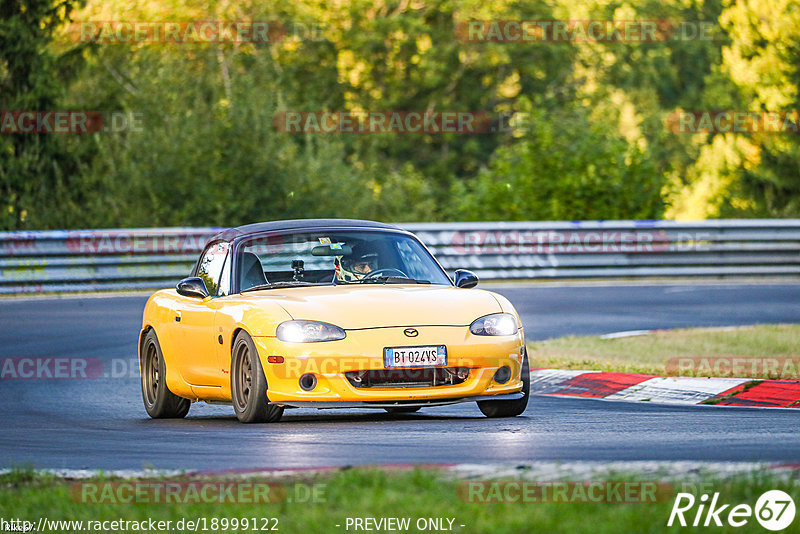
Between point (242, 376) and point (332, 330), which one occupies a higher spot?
point (332, 330)

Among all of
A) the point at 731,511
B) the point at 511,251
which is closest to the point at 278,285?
the point at 731,511

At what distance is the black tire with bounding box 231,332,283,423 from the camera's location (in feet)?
33.3

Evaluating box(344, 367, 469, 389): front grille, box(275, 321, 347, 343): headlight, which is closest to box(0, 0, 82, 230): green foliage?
box(275, 321, 347, 343): headlight

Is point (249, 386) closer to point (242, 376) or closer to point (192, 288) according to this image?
point (242, 376)

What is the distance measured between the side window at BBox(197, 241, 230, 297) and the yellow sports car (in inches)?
0.7

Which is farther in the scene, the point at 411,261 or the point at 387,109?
the point at 387,109

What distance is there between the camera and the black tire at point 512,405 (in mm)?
10703

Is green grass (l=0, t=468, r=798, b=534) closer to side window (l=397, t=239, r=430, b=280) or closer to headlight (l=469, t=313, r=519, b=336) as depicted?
headlight (l=469, t=313, r=519, b=336)

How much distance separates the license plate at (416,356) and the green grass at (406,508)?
9.44ft

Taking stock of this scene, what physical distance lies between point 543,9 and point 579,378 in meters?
41.8

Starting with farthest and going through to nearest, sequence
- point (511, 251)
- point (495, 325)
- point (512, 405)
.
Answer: point (511, 251), point (512, 405), point (495, 325)

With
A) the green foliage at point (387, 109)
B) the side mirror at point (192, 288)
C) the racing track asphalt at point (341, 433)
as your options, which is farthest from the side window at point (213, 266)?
the green foliage at point (387, 109)

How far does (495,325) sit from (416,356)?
0.68 metres

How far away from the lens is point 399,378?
1005cm
